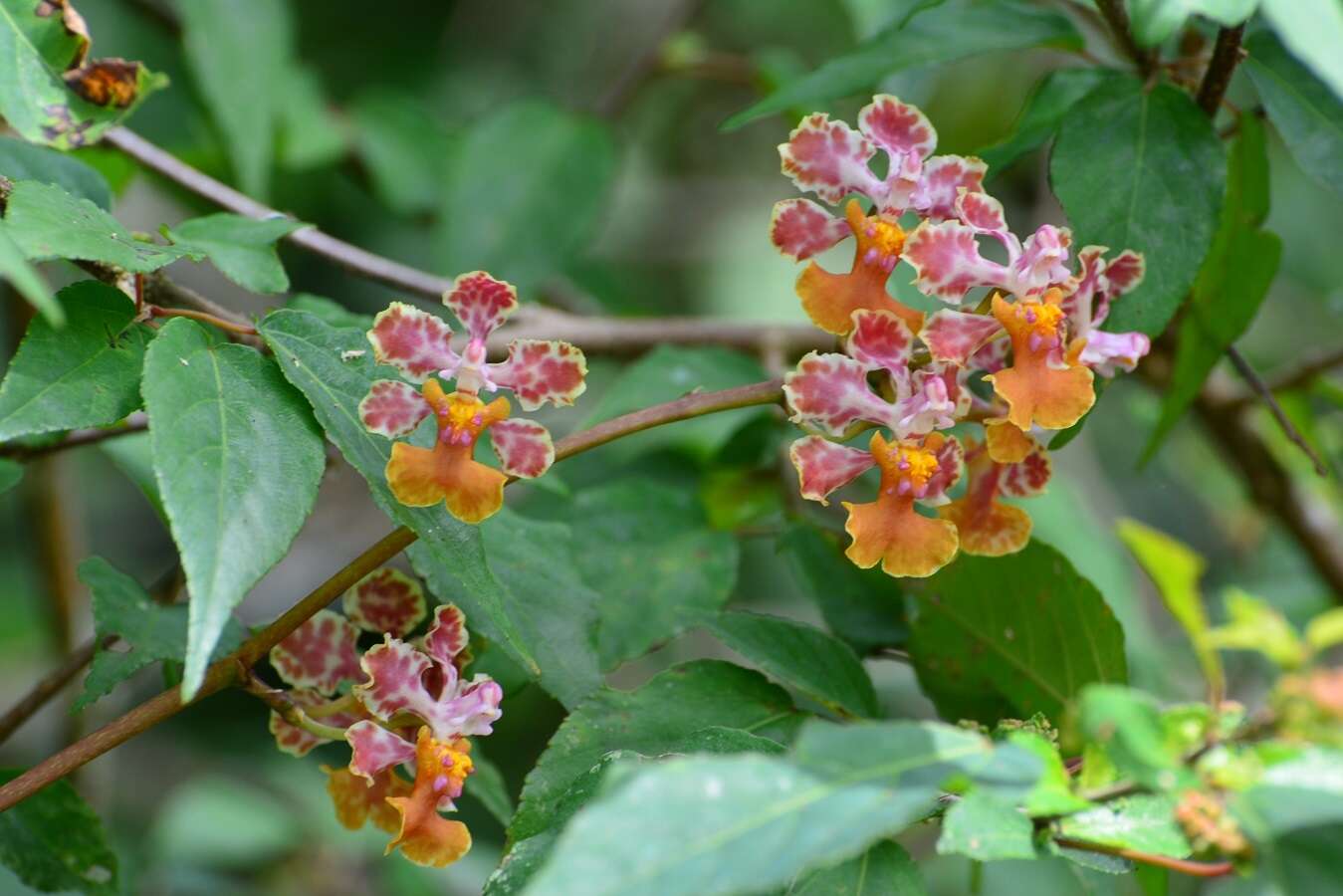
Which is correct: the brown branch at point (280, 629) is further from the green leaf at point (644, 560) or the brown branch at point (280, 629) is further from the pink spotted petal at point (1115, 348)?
the green leaf at point (644, 560)

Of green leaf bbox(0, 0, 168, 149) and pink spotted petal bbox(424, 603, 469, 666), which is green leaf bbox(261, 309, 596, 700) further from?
green leaf bbox(0, 0, 168, 149)

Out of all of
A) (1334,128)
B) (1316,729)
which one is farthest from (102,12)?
(1316,729)

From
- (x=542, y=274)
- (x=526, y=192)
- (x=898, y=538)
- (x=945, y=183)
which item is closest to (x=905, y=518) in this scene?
(x=898, y=538)

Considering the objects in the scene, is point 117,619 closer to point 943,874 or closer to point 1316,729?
point 1316,729

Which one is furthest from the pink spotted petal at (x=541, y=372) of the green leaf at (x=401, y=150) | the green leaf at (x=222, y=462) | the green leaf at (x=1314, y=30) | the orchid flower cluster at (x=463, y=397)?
the green leaf at (x=401, y=150)

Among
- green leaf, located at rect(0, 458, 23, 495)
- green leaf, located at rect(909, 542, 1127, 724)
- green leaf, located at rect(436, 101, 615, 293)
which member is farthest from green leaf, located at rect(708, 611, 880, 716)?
green leaf, located at rect(436, 101, 615, 293)

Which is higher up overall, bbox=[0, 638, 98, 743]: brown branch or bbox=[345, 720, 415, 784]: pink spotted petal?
bbox=[345, 720, 415, 784]: pink spotted petal
